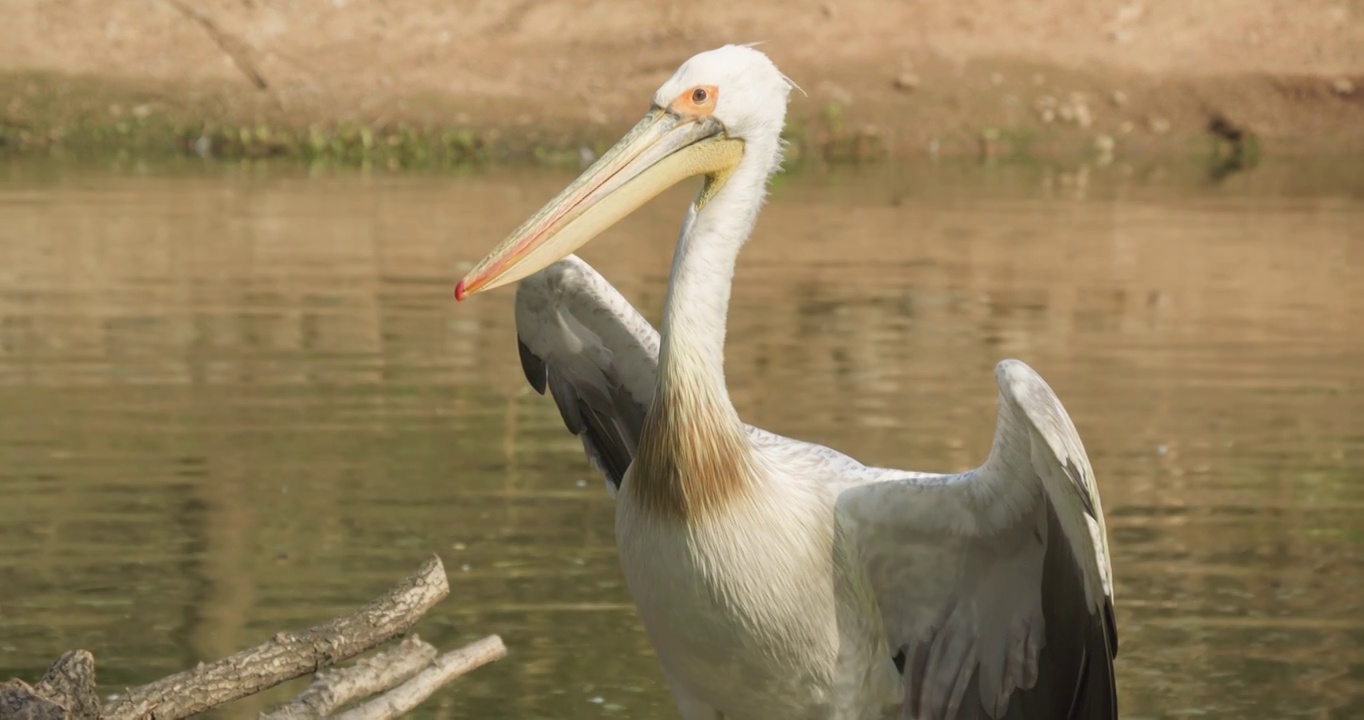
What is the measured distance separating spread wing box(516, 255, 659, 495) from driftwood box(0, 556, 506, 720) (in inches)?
27.4

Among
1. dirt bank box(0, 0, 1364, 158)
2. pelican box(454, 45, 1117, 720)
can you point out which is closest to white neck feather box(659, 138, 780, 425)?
pelican box(454, 45, 1117, 720)

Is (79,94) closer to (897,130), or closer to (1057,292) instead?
(897,130)

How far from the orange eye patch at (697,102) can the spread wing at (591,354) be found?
53cm


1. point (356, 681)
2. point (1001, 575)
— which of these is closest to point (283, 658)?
point (356, 681)

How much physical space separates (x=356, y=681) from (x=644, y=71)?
659 inches

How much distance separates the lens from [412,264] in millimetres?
13227

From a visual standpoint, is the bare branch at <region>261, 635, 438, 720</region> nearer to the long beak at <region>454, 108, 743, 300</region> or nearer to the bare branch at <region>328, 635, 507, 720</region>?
the bare branch at <region>328, 635, 507, 720</region>

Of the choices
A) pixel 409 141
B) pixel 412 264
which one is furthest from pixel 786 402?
pixel 409 141

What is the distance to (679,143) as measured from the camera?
4508mm

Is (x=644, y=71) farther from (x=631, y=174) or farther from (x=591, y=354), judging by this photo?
(x=631, y=174)

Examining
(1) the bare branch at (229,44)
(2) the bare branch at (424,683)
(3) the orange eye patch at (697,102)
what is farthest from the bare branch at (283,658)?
(1) the bare branch at (229,44)

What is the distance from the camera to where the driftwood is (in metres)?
3.86

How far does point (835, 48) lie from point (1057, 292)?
9104mm

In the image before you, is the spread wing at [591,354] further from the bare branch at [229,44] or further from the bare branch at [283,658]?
the bare branch at [229,44]
